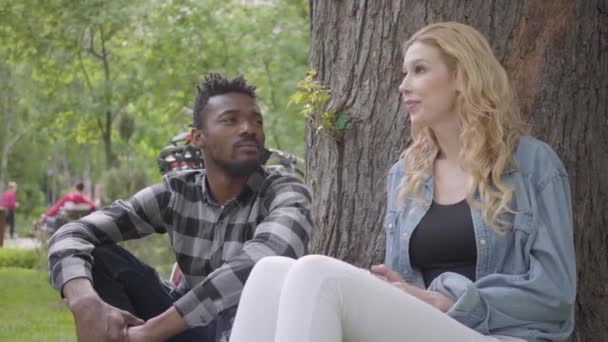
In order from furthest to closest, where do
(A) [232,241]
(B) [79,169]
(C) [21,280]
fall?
(B) [79,169], (C) [21,280], (A) [232,241]

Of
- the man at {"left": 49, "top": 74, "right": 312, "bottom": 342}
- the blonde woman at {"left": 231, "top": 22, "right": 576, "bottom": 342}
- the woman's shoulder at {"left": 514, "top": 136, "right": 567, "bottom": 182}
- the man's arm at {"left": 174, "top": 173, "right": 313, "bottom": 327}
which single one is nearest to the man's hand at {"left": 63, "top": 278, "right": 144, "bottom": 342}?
the man at {"left": 49, "top": 74, "right": 312, "bottom": 342}

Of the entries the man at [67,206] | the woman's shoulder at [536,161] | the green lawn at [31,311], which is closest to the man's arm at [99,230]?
the woman's shoulder at [536,161]

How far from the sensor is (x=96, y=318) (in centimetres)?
389

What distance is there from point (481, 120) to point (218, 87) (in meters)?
1.21

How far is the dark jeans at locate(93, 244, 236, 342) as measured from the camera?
4.12 meters

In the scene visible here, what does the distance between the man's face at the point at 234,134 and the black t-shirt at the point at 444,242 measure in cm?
85

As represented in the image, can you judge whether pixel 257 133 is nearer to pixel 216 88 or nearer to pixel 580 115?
pixel 216 88

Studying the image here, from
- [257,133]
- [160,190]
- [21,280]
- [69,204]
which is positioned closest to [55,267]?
[160,190]

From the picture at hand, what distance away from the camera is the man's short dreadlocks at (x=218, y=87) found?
4.37 metres

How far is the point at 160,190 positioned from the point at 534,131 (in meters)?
1.60

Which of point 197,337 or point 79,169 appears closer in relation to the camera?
point 197,337

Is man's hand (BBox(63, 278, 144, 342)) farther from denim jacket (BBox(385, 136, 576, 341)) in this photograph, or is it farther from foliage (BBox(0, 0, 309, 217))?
foliage (BBox(0, 0, 309, 217))

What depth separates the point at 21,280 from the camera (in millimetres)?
14727

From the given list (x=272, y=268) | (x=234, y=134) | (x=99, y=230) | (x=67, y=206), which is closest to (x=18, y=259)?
(x=67, y=206)
